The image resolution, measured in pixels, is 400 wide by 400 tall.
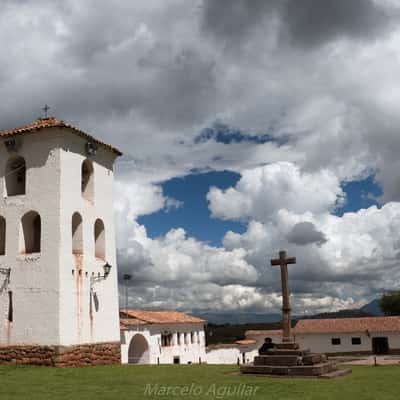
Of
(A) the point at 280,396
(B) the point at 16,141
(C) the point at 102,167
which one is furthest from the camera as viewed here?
(C) the point at 102,167

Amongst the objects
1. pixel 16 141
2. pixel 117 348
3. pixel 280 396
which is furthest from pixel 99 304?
pixel 280 396

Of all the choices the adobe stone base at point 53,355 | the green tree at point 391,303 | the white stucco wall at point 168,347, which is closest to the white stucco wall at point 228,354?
the white stucco wall at point 168,347

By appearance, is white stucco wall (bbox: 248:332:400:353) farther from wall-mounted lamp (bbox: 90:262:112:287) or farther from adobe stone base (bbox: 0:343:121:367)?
adobe stone base (bbox: 0:343:121:367)

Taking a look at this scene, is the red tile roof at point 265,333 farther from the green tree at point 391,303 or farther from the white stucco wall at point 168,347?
the green tree at point 391,303

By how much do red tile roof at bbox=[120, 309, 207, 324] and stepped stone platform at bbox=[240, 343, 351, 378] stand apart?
20.3 meters

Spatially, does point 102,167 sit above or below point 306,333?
above

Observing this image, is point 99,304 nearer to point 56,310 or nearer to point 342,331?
point 56,310

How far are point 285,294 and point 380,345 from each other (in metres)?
28.0

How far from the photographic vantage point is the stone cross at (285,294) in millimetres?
15828

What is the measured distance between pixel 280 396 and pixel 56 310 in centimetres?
1003

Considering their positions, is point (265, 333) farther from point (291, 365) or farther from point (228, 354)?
point (291, 365)

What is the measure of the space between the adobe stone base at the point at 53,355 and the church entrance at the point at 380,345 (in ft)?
91.2

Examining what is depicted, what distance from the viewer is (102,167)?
71.6 feet

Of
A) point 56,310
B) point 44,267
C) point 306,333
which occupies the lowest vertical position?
point 306,333
